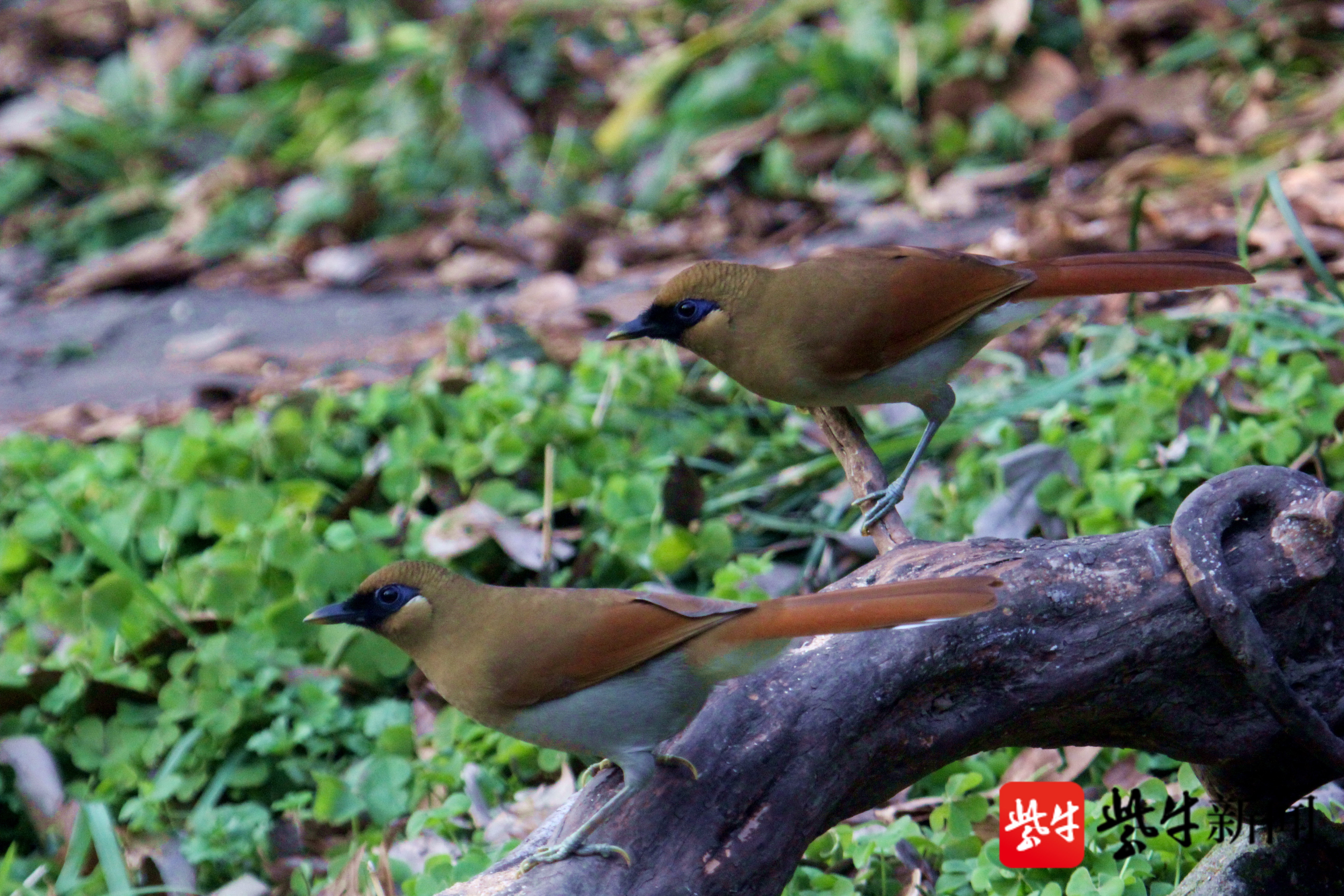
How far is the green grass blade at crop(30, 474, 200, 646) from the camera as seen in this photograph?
3.47 meters

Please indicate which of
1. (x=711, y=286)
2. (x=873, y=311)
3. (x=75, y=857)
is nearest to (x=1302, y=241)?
(x=873, y=311)

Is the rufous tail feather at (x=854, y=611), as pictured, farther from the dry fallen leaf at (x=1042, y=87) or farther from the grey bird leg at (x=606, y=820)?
the dry fallen leaf at (x=1042, y=87)

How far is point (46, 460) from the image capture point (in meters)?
4.62

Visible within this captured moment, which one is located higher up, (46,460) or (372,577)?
(372,577)

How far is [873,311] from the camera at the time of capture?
277cm

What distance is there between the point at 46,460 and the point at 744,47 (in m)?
4.49

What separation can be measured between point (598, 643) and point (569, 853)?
34cm

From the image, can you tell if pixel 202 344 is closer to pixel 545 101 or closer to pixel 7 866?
pixel 545 101

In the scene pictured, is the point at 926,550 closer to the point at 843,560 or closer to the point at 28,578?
the point at 843,560

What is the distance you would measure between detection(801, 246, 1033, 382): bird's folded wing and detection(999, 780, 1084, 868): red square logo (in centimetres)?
86

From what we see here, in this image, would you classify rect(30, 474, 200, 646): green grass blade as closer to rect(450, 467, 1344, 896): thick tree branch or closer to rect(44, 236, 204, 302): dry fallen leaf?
rect(450, 467, 1344, 896): thick tree branch

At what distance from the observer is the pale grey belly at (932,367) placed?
273 cm

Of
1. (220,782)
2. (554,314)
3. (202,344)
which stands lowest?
(202,344)

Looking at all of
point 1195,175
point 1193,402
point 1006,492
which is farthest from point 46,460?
point 1195,175
